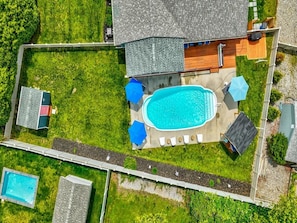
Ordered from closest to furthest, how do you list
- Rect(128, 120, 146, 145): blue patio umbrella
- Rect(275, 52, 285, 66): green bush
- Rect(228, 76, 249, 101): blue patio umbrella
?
Rect(228, 76, 249, 101): blue patio umbrella < Rect(128, 120, 146, 145): blue patio umbrella < Rect(275, 52, 285, 66): green bush

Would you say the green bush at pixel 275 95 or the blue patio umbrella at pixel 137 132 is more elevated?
the green bush at pixel 275 95

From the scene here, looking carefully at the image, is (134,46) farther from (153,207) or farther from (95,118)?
(153,207)

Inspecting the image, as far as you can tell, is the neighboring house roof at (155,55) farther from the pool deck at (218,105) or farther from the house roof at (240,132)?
the house roof at (240,132)

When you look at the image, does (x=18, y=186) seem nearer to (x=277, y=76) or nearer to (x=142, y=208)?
(x=142, y=208)

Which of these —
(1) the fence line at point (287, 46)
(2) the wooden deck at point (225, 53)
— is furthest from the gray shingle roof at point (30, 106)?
(1) the fence line at point (287, 46)

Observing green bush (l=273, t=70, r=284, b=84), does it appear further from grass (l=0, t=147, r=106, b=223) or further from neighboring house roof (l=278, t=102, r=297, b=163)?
grass (l=0, t=147, r=106, b=223)

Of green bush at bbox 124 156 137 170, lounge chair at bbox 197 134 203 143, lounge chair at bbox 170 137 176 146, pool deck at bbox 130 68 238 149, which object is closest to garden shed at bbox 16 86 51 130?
green bush at bbox 124 156 137 170
